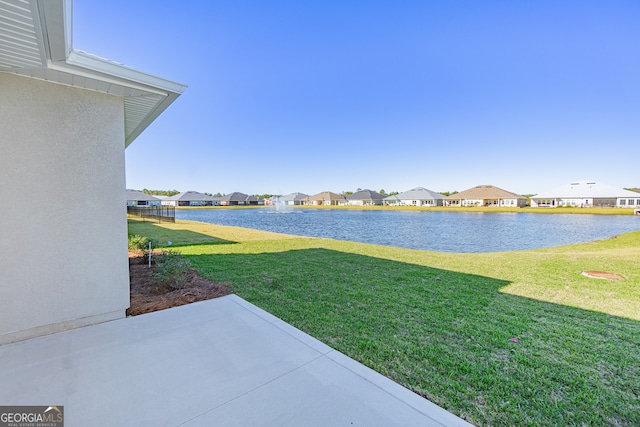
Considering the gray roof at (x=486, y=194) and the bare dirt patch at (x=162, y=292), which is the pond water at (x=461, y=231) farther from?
the gray roof at (x=486, y=194)

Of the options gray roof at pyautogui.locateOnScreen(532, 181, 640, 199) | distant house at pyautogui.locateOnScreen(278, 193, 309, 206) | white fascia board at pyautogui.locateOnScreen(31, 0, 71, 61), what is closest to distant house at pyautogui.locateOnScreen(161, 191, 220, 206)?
distant house at pyautogui.locateOnScreen(278, 193, 309, 206)

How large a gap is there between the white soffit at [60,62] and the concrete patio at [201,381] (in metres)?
2.58

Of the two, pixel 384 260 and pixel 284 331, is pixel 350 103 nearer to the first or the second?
pixel 384 260

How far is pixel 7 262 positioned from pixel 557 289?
25.5 ft

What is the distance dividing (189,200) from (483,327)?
75644 millimetres

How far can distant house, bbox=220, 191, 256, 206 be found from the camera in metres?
77.0

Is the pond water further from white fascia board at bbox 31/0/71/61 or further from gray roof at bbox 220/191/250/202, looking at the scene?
gray roof at bbox 220/191/250/202

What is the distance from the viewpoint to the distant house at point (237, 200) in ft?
253

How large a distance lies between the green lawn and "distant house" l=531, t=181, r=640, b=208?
197ft

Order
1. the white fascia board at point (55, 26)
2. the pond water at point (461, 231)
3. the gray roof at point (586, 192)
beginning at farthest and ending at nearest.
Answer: the gray roof at point (586, 192)
the pond water at point (461, 231)
the white fascia board at point (55, 26)

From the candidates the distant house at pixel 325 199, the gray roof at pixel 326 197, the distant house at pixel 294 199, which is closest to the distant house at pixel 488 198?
the distant house at pixel 325 199

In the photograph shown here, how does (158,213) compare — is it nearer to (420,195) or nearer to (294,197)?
(420,195)

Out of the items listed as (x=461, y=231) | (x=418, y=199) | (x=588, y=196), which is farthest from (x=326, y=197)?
(x=461, y=231)

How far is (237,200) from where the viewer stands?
7825cm
